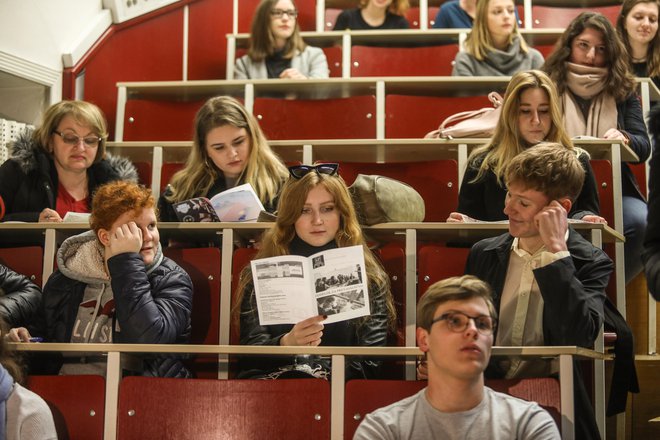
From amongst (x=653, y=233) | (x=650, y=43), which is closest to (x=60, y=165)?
(x=653, y=233)

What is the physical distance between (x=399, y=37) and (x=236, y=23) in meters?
1.16

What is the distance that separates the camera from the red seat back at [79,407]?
2.24m

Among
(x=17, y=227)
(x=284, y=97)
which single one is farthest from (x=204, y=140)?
(x=284, y=97)

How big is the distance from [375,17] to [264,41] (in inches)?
26.8

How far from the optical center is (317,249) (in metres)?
2.63

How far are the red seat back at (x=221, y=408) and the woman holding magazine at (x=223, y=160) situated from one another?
3.42 feet

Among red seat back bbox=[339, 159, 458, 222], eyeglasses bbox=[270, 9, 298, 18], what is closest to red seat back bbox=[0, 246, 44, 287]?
red seat back bbox=[339, 159, 458, 222]

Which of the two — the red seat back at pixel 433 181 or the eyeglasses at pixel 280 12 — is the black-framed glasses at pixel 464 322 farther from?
the eyeglasses at pixel 280 12

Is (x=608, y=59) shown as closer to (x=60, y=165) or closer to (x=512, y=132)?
(x=512, y=132)

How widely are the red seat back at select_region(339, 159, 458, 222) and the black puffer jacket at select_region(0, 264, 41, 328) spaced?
1.10 meters

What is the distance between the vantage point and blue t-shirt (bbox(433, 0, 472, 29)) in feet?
16.1

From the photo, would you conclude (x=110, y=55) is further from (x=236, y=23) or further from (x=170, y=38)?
(x=236, y=23)

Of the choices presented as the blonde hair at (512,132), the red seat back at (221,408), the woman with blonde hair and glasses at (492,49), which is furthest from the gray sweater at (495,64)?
the red seat back at (221,408)

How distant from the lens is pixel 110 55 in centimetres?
462
